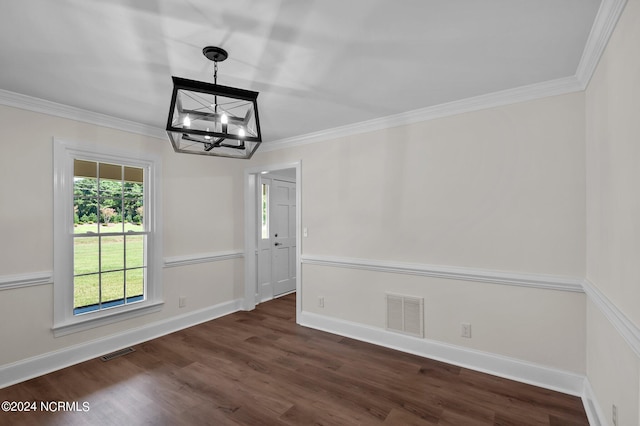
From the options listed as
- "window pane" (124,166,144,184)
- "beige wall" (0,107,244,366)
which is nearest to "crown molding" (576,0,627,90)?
"beige wall" (0,107,244,366)

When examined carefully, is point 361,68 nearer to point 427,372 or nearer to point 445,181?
point 445,181

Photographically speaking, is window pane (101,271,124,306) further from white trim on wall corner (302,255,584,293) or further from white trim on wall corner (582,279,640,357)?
white trim on wall corner (582,279,640,357)

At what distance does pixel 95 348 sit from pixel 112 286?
64cm

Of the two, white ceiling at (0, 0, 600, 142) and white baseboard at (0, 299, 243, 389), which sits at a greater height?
white ceiling at (0, 0, 600, 142)

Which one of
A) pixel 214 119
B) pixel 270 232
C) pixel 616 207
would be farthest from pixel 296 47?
pixel 270 232

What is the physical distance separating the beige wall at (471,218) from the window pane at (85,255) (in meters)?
2.53

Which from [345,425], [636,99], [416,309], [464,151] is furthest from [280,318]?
[636,99]

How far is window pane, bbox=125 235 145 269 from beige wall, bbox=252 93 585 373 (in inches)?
86.8

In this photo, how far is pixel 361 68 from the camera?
7.54 ft

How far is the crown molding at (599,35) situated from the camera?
154 cm

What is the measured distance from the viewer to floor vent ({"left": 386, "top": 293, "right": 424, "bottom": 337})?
3209 mm

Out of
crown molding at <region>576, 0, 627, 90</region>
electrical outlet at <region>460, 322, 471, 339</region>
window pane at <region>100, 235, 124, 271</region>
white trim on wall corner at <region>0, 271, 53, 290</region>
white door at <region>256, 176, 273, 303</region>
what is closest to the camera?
crown molding at <region>576, 0, 627, 90</region>

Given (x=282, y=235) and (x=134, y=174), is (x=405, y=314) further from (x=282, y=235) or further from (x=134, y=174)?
(x=134, y=174)

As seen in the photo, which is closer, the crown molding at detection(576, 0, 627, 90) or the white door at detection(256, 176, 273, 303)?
the crown molding at detection(576, 0, 627, 90)
